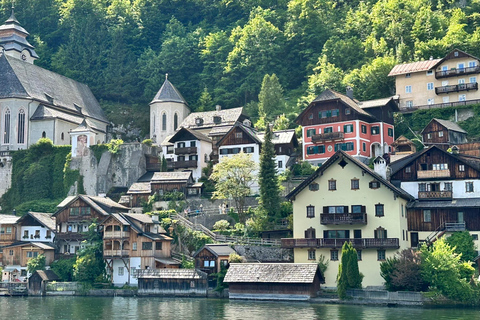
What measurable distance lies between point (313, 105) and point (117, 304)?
37405 mm

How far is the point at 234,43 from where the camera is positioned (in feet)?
429

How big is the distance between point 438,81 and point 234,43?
4662 centimetres

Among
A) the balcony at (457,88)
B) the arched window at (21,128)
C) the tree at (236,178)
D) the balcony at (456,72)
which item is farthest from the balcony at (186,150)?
the balcony at (456,72)

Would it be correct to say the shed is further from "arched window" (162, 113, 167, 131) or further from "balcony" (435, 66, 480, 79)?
"balcony" (435, 66, 480, 79)

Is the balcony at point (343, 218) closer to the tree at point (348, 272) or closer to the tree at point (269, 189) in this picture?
the tree at point (348, 272)

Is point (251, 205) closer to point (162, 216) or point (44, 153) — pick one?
point (162, 216)

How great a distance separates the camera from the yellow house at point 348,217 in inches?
2581

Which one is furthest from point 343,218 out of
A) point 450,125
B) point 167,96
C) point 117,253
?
point 167,96

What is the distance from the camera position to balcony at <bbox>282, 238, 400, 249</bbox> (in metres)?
64.7

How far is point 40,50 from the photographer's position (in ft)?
464

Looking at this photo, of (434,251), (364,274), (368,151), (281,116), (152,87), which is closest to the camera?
(434,251)

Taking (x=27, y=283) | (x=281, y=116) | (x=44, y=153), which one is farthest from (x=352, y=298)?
(x=44, y=153)

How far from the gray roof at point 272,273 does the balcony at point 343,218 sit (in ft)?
17.8

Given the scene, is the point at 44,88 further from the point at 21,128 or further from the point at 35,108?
the point at 21,128
